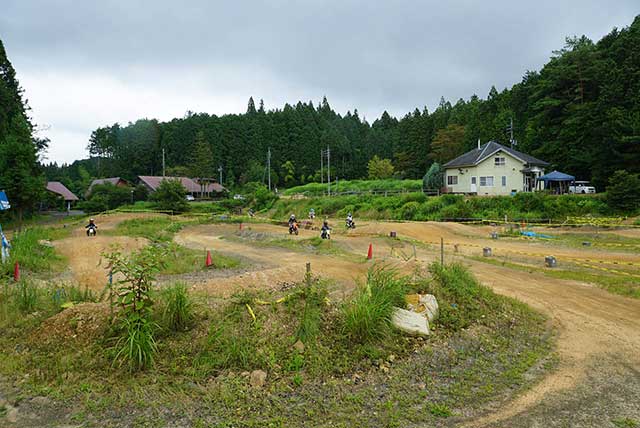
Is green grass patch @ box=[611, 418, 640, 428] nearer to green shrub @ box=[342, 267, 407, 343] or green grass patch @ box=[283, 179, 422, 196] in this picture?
green shrub @ box=[342, 267, 407, 343]

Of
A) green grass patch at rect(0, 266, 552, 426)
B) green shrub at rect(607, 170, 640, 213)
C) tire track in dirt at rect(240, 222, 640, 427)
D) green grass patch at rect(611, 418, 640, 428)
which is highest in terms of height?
green shrub at rect(607, 170, 640, 213)

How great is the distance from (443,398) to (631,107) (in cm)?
3924

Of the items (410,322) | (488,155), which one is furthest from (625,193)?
(410,322)

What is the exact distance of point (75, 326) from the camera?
594 cm

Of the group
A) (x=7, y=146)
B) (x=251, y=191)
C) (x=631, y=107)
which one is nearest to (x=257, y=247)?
(x=7, y=146)

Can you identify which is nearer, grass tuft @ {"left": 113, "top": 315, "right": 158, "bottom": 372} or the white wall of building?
grass tuft @ {"left": 113, "top": 315, "right": 158, "bottom": 372}

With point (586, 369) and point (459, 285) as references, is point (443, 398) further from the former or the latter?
point (459, 285)

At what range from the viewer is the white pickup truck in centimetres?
3317

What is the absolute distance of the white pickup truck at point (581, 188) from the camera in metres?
33.2

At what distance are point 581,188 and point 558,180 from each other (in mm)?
2075

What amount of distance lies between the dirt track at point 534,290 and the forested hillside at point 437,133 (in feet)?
76.8

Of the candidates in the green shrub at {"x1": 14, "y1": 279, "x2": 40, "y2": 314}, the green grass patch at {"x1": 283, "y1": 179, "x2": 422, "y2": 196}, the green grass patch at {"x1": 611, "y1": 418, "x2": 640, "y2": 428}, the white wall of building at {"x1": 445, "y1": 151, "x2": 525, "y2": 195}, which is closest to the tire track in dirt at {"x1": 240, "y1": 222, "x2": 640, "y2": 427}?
the green grass patch at {"x1": 611, "y1": 418, "x2": 640, "y2": 428}

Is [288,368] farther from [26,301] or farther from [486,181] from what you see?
[486,181]

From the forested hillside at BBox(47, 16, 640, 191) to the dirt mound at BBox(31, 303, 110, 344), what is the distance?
3583 cm
